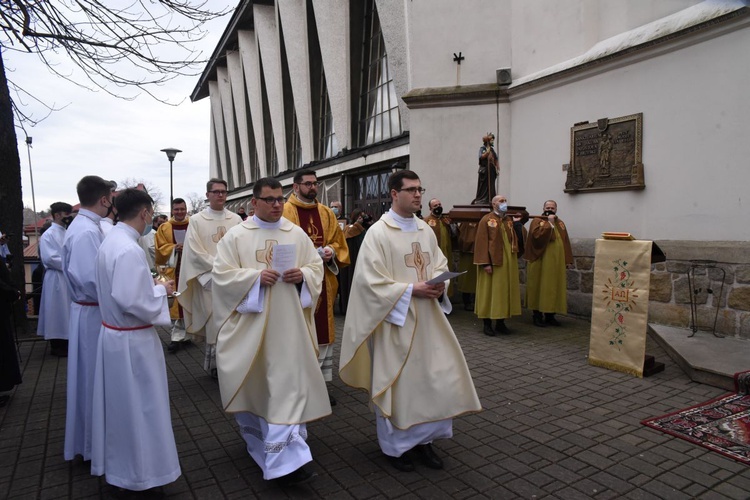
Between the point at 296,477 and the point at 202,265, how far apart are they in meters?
3.27

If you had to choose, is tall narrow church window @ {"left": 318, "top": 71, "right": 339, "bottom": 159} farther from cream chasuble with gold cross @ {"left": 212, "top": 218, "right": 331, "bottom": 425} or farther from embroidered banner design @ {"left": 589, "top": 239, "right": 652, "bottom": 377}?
cream chasuble with gold cross @ {"left": 212, "top": 218, "right": 331, "bottom": 425}

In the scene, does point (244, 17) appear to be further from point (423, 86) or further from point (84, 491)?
point (84, 491)

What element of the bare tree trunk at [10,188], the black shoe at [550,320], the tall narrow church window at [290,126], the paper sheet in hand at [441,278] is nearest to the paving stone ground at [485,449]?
the paper sheet in hand at [441,278]

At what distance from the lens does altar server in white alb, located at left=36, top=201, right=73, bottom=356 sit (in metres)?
6.94

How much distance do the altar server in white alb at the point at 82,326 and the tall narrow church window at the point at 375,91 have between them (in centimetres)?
1253

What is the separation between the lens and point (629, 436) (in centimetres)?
394

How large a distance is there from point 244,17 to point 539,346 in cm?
2788

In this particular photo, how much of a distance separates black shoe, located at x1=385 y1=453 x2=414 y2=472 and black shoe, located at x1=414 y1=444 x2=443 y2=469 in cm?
11

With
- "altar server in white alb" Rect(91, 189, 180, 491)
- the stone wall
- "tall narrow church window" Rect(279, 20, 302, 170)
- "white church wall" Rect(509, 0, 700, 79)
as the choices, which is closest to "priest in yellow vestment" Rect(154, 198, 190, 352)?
"altar server in white alb" Rect(91, 189, 180, 491)

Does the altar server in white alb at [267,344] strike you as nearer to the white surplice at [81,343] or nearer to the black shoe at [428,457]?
the black shoe at [428,457]

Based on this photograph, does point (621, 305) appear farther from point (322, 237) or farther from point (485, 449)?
point (322, 237)

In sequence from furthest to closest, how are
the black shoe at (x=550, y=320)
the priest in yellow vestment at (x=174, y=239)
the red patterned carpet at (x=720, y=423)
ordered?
the black shoe at (x=550, y=320), the priest in yellow vestment at (x=174, y=239), the red patterned carpet at (x=720, y=423)

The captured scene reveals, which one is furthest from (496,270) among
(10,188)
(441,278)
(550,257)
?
(10,188)

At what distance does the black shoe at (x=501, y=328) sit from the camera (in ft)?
Result: 25.0
